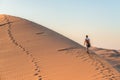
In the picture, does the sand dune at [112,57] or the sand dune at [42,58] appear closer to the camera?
the sand dune at [42,58]

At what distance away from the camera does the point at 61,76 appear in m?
15.6

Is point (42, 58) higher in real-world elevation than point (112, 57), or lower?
higher

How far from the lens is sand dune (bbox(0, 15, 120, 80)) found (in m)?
16.0

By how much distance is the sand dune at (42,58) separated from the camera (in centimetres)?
1597

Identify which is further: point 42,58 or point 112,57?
point 112,57

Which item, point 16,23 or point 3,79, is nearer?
point 3,79

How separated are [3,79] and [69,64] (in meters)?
3.64

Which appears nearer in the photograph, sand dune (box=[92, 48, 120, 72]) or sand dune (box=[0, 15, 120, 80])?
sand dune (box=[0, 15, 120, 80])

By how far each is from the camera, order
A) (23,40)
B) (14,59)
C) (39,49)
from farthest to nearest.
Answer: (23,40) < (39,49) < (14,59)

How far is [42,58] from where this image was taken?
65.0 feet

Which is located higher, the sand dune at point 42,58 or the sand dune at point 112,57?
the sand dune at point 42,58

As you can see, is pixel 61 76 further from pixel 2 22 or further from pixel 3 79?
pixel 2 22

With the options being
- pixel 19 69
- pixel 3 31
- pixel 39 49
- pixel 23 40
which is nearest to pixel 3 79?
pixel 19 69

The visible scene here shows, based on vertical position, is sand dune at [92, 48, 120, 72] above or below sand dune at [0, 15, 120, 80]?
below
